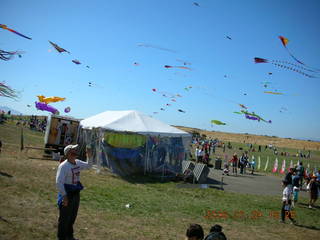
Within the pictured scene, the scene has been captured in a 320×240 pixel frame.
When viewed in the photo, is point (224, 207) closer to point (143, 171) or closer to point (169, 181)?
point (169, 181)

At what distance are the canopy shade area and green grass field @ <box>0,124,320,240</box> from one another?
2.23 m

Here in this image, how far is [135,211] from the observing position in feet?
26.3

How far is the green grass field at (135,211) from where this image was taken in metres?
6.10

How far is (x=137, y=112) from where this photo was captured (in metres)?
16.8

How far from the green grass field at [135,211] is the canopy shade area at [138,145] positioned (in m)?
2.23

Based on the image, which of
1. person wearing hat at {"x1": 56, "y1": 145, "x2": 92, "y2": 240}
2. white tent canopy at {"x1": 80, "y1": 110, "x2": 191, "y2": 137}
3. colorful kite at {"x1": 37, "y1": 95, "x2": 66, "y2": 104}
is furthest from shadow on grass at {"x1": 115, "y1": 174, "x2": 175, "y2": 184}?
colorful kite at {"x1": 37, "y1": 95, "x2": 66, "y2": 104}

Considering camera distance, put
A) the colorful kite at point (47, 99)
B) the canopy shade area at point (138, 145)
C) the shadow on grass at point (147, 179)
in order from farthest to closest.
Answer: the colorful kite at point (47, 99) < the canopy shade area at point (138, 145) < the shadow on grass at point (147, 179)

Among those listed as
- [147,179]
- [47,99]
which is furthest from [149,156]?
[47,99]

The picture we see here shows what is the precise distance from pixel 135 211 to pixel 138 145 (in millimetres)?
7733

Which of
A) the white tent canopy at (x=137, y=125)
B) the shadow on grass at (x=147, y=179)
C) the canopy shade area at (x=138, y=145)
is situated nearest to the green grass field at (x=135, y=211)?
the shadow on grass at (x=147, y=179)

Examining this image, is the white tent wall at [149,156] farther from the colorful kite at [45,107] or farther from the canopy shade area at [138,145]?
the colorful kite at [45,107]

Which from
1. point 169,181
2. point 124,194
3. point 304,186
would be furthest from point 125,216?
point 304,186

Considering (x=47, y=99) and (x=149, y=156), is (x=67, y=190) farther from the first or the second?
(x=47, y=99)

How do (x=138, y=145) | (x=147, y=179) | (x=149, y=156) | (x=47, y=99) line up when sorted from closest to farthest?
(x=147, y=179) < (x=149, y=156) < (x=138, y=145) < (x=47, y=99)
